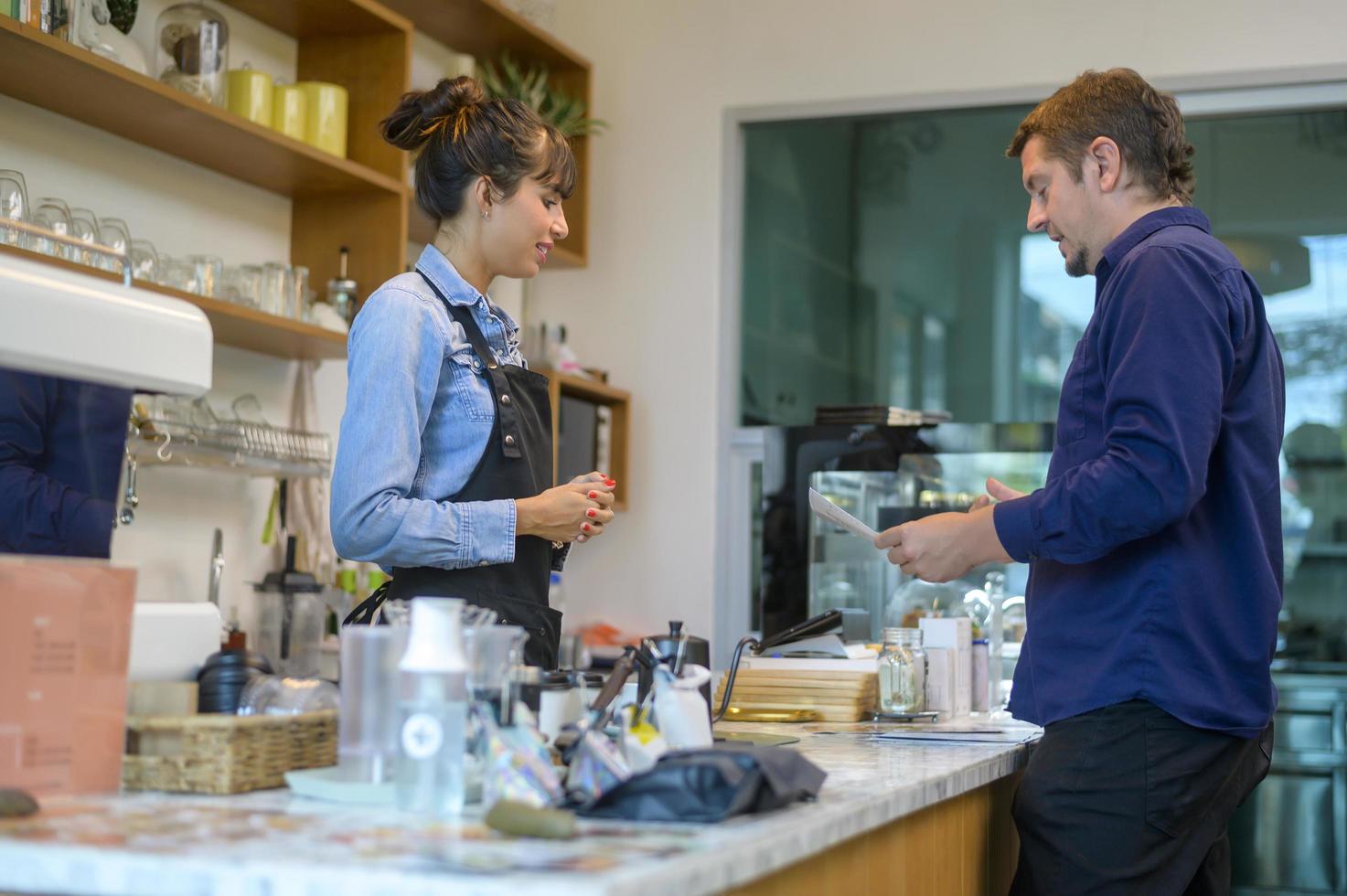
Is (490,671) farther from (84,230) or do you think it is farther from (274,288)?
(274,288)

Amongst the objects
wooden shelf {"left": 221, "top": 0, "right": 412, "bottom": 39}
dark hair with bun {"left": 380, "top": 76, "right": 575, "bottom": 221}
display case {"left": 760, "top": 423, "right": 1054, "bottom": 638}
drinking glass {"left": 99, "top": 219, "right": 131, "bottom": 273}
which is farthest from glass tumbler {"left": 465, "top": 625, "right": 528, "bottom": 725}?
wooden shelf {"left": 221, "top": 0, "right": 412, "bottom": 39}

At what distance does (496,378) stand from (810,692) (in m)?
0.78

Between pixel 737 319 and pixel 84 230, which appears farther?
pixel 737 319

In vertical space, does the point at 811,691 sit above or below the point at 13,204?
below

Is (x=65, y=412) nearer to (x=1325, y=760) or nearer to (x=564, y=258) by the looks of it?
(x=564, y=258)

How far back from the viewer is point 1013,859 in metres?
2.20

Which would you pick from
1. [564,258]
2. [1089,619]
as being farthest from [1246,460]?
[564,258]

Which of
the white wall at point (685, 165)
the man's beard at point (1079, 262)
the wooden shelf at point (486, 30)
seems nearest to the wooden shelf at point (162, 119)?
the wooden shelf at point (486, 30)

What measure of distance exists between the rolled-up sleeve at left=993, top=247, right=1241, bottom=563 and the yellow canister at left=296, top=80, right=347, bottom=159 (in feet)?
7.87

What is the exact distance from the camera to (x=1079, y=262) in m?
2.05

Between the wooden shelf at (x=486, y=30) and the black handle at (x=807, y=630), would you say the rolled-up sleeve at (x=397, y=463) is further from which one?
the wooden shelf at (x=486, y=30)

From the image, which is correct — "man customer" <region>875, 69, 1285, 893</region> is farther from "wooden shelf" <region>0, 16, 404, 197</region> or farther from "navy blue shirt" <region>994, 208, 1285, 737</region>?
"wooden shelf" <region>0, 16, 404, 197</region>

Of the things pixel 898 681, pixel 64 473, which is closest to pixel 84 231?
pixel 64 473

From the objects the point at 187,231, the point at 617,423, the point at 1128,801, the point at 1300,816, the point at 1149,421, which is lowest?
the point at 1300,816
